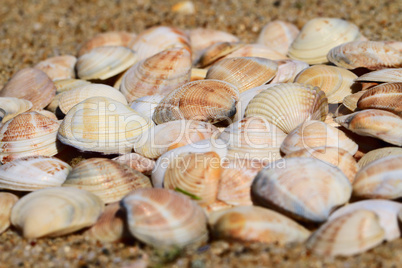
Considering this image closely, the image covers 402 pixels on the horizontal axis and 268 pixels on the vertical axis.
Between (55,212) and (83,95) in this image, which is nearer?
→ (55,212)

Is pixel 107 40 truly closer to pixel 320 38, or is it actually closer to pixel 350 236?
pixel 320 38

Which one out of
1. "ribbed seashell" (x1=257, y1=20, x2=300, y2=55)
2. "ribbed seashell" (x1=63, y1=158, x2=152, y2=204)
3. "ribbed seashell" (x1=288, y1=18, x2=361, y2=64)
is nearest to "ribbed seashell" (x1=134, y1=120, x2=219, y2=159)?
"ribbed seashell" (x1=63, y1=158, x2=152, y2=204)

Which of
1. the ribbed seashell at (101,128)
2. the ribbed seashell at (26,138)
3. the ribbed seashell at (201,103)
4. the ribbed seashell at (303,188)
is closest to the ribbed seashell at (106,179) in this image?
the ribbed seashell at (101,128)

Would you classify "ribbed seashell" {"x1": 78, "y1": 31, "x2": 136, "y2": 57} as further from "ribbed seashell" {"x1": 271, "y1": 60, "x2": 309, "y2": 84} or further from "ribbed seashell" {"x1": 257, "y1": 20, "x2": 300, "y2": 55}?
"ribbed seashell" {"x1": 271, "y1": 60, "x2": 309, "y2": 84}

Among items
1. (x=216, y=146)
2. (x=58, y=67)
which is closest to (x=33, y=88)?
(x=58, y=67)

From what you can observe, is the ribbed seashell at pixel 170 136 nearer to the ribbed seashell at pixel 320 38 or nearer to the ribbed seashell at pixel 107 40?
the ribbed seashell at pixel 320 38
